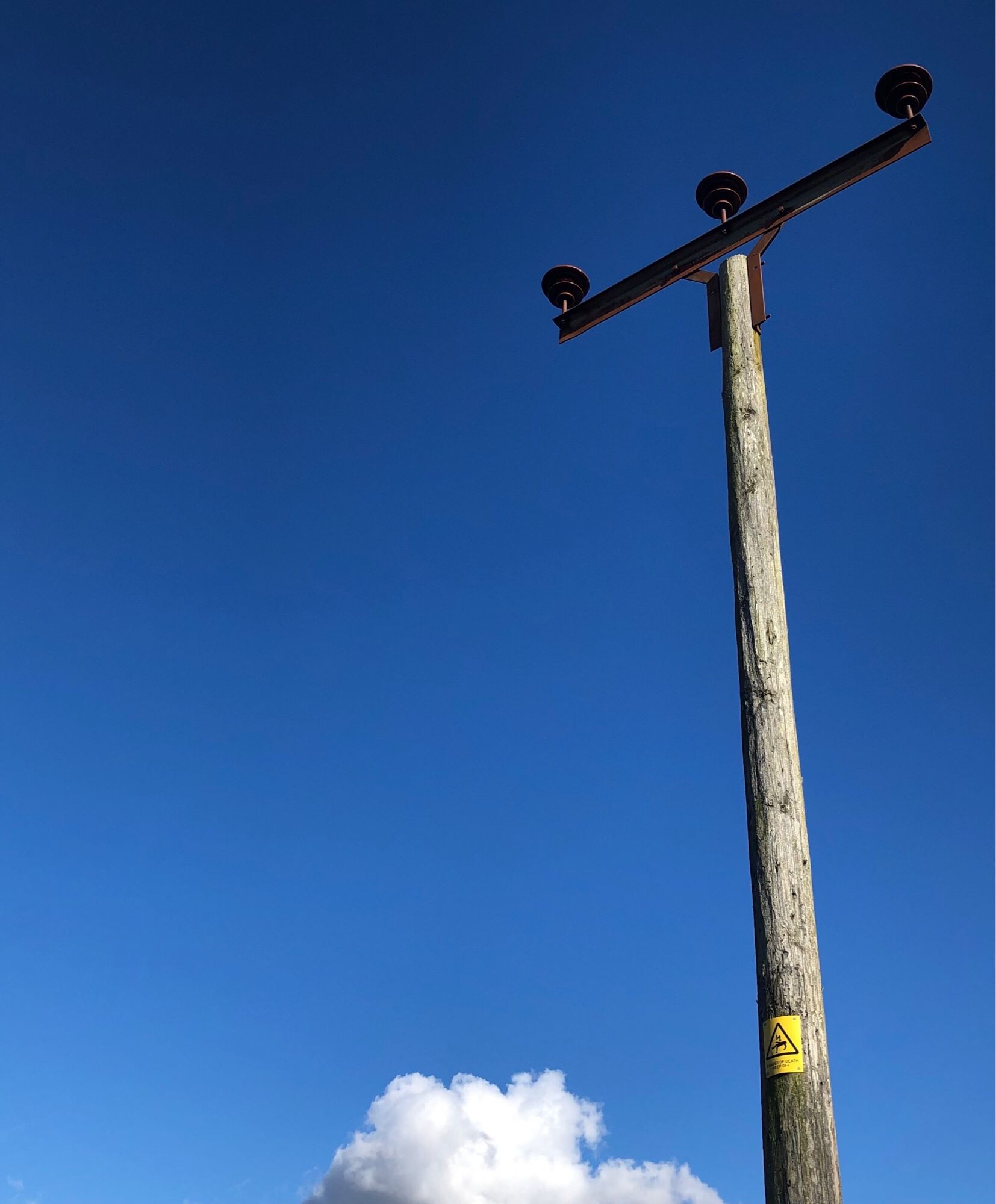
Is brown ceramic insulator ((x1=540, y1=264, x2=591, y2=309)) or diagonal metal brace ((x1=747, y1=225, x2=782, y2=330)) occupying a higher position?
brown ceramic insulator ((x1=540, y1=264, x2=591, y2=309))

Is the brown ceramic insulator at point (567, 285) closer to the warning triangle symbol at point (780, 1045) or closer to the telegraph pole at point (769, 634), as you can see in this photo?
the telegraph pole at point (769, 634)

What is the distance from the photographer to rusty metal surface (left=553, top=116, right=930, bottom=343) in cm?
648

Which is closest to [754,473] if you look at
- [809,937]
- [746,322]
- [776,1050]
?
[746,322]

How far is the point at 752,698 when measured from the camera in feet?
16.9

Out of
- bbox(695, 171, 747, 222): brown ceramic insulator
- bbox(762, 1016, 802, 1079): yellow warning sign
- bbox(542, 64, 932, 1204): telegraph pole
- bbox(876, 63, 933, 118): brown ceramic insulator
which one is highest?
bbox(876, 63, 933, 118): brown ceramic insulator

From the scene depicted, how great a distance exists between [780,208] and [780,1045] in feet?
15.6

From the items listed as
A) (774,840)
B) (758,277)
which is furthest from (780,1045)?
(758,277)

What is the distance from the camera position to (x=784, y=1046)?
4398mm

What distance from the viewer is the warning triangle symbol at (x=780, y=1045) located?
4.39 m

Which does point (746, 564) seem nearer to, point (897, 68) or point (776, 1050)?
point (776, 1050)

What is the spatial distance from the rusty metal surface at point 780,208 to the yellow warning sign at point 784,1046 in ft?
14.7

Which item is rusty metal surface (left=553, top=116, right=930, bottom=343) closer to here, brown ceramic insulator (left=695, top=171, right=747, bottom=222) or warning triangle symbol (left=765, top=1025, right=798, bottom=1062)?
brown ceramic insulator (left=695, top=171, right=747, bottom=222)

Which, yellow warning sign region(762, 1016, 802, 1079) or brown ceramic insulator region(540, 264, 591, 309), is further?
brown ceramic insulator region(540, 264, 591, 309)

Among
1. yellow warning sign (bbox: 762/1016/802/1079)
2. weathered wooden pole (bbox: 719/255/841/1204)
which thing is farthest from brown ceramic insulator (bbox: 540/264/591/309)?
yellow warning sign (bbox: 762/1016/802/1079)
